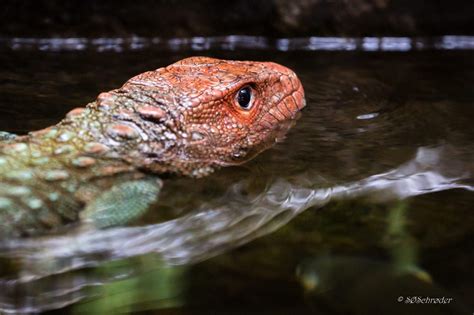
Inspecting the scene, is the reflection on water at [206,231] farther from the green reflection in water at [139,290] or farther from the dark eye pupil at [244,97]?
the dark eye pupil at [244,97]

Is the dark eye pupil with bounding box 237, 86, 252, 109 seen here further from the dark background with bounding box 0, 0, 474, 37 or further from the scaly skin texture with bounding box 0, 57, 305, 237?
the dark background with bounding box 0, 0, 474, 37

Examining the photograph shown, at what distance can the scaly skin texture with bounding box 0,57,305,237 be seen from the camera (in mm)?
2508

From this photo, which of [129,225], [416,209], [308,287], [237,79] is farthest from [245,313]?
[237,79]

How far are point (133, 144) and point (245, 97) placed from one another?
684 millimetres

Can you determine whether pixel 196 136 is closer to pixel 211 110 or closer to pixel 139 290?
pixel 211 110

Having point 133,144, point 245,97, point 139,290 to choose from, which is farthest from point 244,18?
point 139,290

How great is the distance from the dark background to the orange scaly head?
2691 millimetres

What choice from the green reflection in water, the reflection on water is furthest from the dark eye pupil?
the green reflection in water

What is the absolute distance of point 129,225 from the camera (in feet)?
8.28

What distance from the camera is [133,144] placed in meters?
2.72

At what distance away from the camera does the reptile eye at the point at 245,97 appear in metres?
3.08

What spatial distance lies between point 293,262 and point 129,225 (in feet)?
2.35

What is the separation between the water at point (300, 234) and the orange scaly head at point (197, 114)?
0.11 m

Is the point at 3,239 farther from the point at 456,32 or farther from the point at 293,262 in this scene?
the point at 456,32
